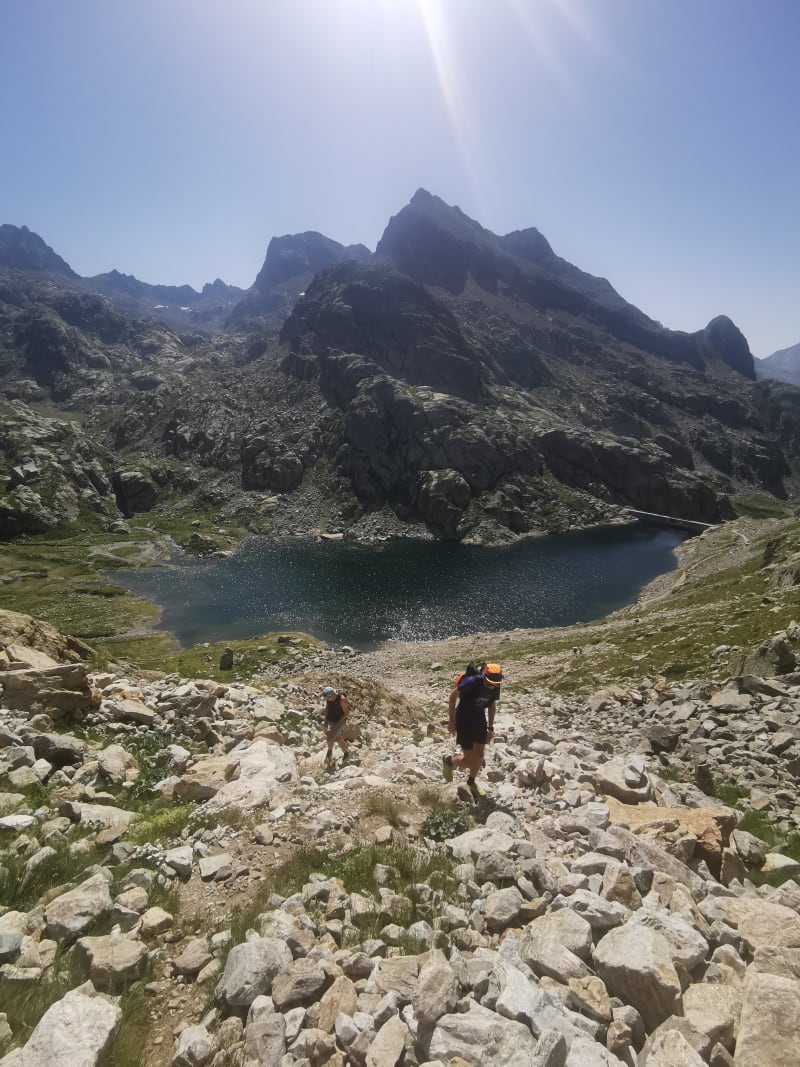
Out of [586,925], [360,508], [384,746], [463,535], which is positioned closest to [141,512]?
[360,508]

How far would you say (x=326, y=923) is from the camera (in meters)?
7.72

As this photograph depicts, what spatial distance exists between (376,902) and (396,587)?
99.5 meters

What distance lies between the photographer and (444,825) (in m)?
10.9

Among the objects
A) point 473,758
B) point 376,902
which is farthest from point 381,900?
point 473,758

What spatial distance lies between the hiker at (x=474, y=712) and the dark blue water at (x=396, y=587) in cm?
6322

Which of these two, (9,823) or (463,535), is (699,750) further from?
(463,535)

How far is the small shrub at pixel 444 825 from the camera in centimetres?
1065

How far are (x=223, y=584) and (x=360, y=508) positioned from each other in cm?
8421

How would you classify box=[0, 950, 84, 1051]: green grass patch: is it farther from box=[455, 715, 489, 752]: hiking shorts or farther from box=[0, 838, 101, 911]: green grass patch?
box=[455, 715, 489, 752]: hiking shorts

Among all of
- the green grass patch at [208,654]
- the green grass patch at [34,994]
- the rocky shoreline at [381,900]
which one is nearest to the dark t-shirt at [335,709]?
the rocky shoreline at [381,900]

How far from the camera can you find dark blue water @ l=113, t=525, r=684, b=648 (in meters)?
85.3

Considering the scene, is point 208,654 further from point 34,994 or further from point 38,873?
point 34,994

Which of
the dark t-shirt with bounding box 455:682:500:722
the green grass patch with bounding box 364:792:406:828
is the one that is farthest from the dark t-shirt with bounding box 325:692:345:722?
the green grass patch with bounding box 364:792:406:828

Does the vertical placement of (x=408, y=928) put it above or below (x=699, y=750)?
above
